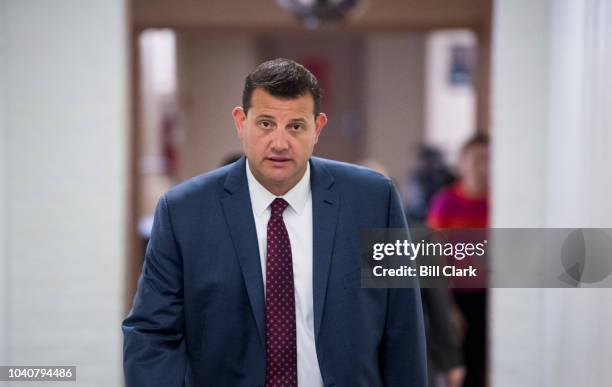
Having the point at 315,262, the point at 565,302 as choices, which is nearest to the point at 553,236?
the point at 565,302

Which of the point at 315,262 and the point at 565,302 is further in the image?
the point at 565,302

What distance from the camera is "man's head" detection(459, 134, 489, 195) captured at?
425 centimetres

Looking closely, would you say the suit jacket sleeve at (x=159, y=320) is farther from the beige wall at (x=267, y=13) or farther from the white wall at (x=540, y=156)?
the beige wall at (x=267, y=13)

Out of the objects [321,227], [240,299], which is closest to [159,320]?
[240,299]

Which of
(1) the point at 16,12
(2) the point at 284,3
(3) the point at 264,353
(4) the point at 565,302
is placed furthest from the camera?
(2) the point at 284,3

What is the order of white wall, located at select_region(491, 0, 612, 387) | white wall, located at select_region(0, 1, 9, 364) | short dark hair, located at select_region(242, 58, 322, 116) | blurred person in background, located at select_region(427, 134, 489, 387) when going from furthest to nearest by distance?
blurred person in background, located at select_region(427, 134, 489, 387) < white wall, located at select_region(0, 1, 9, 364) < white wall, located at select_region(491, 0, 612, 387) < short dark hair, located at select_region(242, 58, 322, 116)

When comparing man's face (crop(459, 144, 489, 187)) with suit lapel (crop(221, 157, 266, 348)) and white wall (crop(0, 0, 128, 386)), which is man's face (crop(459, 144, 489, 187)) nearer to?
Answer: white wall (crop(0, 0, 128, 386))

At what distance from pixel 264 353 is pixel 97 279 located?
1.95 metres

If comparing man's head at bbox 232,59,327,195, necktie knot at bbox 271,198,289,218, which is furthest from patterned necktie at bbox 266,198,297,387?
man's head at bbox 232,59,327,195

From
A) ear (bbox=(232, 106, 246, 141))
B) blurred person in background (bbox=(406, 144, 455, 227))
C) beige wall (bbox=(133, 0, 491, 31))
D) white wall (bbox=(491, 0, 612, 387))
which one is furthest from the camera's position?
blurred person in background (bbox=(406, 144, 455, 227))

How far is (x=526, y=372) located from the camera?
377cm

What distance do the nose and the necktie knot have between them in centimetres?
16

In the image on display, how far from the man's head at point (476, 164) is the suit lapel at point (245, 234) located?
230cm

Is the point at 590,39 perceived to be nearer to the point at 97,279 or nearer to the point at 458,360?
the point at 458,360
